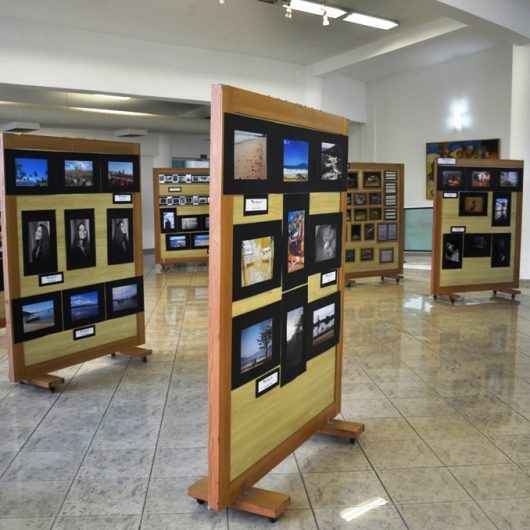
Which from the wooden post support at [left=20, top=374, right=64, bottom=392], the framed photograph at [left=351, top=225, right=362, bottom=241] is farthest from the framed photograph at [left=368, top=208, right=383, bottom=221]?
the wooden post support at [left=20, top=374, right=64, bottom=392]

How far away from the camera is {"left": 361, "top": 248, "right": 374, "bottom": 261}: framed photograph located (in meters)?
12.7

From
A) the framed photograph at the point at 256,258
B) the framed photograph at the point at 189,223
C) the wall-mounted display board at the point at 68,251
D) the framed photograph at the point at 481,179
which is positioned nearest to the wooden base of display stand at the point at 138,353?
the wall-mounted display board at the point at 68,251

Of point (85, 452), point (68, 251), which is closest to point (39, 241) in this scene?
point (68, 251)

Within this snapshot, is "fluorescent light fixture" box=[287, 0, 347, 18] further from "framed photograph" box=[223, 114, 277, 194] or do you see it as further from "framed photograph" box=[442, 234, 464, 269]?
"framed photograph" box=[223, 114, 277, 194]

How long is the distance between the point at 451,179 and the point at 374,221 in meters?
2.93

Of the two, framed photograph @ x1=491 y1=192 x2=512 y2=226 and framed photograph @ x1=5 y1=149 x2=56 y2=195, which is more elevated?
framed photograph @ x1=5 y1=149 x2=56 y2=195

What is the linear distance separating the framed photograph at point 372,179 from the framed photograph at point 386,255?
4.50 feet

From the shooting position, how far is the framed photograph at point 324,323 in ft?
14.0

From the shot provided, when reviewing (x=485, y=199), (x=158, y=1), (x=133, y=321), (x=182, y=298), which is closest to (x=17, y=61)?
(x=158, y=1)

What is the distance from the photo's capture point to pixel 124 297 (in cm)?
672

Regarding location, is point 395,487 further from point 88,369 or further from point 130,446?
point 88,369

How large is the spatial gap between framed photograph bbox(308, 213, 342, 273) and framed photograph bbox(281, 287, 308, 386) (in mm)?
276

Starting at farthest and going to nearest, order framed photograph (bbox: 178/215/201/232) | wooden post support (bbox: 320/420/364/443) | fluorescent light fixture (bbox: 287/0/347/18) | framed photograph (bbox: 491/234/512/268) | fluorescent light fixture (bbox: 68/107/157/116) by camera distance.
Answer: fluorescent light fixture (bbox: 68/107/157/116) < framed photograph (bbox: 178/215/201/232) < framed photograph (bbox: 491/234/512/268) < fluorescent light fixture (bbox: 287/0/347/18) < wooden post support (bbox: 320/420/364/443)

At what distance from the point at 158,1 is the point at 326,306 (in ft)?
24.8
